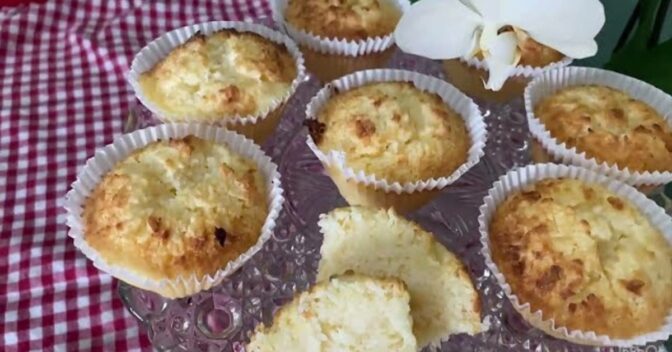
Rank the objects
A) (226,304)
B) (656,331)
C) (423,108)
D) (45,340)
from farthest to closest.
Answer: (423,108)
(45,340)
(226,304)
(656,331)

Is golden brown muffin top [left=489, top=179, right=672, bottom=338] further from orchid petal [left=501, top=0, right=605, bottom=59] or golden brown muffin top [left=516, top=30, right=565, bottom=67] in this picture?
golden brown muffin top [left=516, top=30, right=565, bottom=67]

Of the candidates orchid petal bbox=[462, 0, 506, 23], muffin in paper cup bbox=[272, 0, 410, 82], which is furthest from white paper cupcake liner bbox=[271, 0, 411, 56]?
orchid petal bbox=[462, 0, 506, 23]

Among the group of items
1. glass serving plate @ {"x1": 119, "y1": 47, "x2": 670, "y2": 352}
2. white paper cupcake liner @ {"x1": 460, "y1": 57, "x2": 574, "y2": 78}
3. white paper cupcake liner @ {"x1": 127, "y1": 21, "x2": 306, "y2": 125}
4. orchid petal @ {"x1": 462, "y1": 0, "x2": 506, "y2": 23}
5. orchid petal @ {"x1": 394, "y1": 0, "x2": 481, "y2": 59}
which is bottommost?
glass serving plate @ {"x1": 119, "y1": 47, "x2": 670, "y2": 352}

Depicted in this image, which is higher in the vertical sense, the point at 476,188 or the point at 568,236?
the point at 568,236

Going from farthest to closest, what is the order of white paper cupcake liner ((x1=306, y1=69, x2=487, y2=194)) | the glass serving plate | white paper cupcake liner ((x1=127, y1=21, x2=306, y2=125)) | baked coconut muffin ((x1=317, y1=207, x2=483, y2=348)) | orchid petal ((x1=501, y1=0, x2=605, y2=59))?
white paper cupcake liner ((x1=127, y1=21, x2=306, y2=125)) < white paper cupcake liner ((x1=306, y1=69, x2=487, y2=194)) < the glass serving plate < baked coconut muffin ((x1=317, y1=207, x2=483, y2=348)) < orchid petal ((x1=501, y1=0, x2=605, y2=59))

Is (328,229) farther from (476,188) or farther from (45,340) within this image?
(45,340)

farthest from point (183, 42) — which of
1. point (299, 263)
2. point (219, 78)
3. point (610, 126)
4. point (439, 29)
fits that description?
point (610, 126)

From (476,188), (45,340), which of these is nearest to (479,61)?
(476,188)
